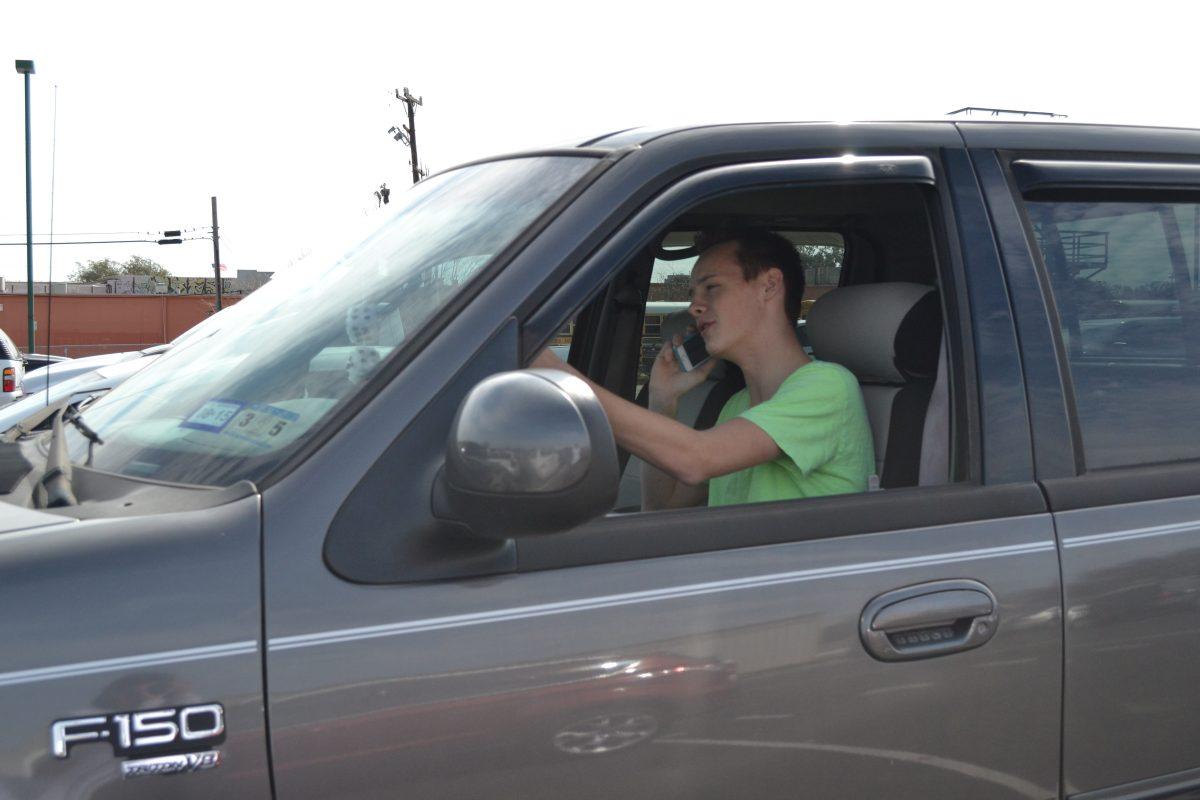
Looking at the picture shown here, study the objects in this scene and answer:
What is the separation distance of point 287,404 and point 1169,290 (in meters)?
1.74

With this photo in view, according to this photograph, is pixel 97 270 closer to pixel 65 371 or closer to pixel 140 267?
pixel 140 267

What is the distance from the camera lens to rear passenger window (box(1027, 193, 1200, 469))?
7.41ft

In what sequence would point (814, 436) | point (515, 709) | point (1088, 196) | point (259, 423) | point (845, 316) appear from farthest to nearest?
point (845, 316)
point (814, 436)
point (1088, 196)
point (259, 423)
point (515, 709)

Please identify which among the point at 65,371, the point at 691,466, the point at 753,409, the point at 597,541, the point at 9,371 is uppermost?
the point at 9,371

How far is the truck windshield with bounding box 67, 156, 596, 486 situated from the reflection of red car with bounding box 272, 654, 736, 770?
37cm

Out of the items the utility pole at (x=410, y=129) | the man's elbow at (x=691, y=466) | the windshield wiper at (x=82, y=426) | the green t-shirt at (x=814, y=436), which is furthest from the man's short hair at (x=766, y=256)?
the utility pole at (x=410, y=129)

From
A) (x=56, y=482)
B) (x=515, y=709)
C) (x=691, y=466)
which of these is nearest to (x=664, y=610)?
(x=515, y=709)

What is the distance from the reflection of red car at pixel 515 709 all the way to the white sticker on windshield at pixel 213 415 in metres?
0.55

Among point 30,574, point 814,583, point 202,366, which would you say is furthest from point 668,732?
point 202,366

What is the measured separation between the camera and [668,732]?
175 cm

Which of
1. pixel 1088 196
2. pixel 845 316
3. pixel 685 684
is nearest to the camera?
pixel 685 684

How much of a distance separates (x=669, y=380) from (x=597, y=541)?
1.57 meters

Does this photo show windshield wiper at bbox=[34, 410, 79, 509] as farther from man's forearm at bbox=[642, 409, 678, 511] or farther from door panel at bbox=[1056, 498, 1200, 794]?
door panel at bbox=[1056, 498, 1200, 794]

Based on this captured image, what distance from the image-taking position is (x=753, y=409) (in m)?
2.57
